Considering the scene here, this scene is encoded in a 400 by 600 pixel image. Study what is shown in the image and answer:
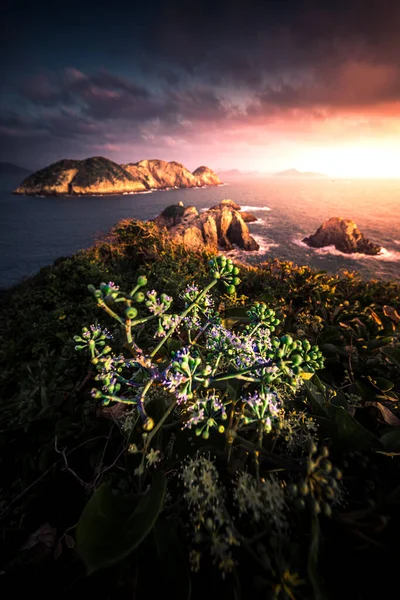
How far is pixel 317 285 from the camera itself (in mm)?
5113

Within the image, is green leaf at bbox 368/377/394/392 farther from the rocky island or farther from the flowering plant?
the rocky island

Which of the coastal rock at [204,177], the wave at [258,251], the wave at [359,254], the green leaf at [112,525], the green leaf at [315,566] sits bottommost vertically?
the wave at [359,254]

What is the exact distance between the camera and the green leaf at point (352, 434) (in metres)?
1.33

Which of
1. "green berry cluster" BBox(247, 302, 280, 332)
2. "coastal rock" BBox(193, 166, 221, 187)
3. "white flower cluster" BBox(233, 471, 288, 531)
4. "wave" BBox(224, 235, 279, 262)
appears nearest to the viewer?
"white flower cluster" BBox(233, 471, 288, 531)

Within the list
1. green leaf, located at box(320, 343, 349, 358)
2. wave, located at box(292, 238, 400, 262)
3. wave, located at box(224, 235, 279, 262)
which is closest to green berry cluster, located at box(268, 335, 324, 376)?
green leaf, located at box(320, 343, 349, 358)

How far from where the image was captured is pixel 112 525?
1.10m

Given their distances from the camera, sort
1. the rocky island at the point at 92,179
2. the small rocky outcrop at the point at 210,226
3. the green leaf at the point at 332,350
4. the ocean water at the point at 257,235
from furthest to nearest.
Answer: the rocky island at the point at 92,179, the ocean water at the point at 257,235, the small rocky outcrop at the point at 210,226, the green leaf at the point at 332,350

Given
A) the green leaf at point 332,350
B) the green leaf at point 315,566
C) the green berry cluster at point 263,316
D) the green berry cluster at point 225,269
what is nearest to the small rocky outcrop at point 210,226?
the green leaf at point 332,350

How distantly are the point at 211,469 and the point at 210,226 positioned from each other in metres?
29.1

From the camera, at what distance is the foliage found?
0.96m

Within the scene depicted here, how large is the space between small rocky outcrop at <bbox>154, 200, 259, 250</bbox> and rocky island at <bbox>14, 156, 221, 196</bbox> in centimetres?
10629

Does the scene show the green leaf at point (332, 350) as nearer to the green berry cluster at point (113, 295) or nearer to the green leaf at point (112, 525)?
the green leaf at point (112, 525)

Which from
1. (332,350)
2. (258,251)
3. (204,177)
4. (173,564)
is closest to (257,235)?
(258,251)

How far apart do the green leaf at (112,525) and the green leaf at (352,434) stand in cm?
100
